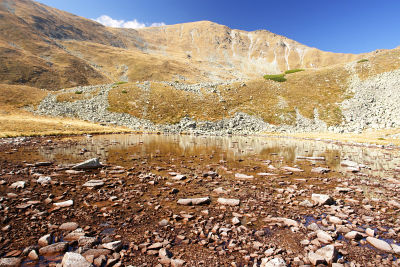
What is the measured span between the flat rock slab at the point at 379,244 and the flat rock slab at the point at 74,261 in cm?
824

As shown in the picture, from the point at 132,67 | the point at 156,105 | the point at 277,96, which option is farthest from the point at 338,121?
the point at 132,67

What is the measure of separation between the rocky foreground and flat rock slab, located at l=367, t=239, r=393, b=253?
0.03 meters

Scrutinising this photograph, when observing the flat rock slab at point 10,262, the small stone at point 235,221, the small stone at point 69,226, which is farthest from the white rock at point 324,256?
the flat rock slab at point 10,262

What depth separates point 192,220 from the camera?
762cm

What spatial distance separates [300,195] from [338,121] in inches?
2372

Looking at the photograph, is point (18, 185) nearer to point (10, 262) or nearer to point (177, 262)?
point (10, 262)

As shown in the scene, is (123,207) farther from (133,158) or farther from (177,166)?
(133,158)

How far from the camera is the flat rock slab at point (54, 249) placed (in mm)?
5391

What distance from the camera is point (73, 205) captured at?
8.51 m

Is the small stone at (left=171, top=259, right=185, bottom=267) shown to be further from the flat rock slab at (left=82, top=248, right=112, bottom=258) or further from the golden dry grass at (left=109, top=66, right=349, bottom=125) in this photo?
the golden dry grass at (left=109, top=66, right=349, bottom=125)

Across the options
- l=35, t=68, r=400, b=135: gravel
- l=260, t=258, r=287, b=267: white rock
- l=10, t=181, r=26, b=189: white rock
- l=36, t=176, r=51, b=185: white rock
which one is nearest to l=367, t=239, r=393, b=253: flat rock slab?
l=260, t=258, r=287, b=267: white rock

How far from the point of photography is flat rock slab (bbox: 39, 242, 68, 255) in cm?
539

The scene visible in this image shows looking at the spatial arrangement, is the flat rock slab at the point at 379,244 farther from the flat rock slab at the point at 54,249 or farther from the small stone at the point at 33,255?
the small stone at the point at 33,255

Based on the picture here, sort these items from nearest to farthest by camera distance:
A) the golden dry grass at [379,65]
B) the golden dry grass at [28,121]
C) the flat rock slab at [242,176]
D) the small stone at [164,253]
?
the small stone at [164,253], the flat rock slab at [242,176], the golden dry grass at [28,121], the golden dry grass at [379,65]
